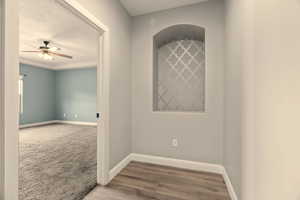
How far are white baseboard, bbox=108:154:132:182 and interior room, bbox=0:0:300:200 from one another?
26mm

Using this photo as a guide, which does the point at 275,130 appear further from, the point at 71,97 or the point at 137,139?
the point at 71,97

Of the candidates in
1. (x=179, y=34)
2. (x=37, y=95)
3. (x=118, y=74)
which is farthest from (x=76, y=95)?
(x=179, y=34)

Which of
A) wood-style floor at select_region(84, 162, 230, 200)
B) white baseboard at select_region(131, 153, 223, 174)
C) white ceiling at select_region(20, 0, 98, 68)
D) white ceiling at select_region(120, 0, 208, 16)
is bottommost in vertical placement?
wood-style floor at select_region(84, 162, 230, 200)

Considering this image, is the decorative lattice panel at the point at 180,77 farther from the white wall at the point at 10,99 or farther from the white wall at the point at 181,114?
the white wall at the point at 10,99

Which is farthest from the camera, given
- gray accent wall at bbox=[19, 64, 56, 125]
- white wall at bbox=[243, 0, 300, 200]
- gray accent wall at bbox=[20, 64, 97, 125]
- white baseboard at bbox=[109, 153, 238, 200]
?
gray accent wall at bbox=[20, 64, 97, 125]

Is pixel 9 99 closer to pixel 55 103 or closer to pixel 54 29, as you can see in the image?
pixel 54 29

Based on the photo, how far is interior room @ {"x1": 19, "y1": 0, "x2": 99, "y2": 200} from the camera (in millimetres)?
1800

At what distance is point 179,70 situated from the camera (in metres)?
2.62

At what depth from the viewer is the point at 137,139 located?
2438 millimetres

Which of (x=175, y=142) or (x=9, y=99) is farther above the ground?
(x=9, y=99)

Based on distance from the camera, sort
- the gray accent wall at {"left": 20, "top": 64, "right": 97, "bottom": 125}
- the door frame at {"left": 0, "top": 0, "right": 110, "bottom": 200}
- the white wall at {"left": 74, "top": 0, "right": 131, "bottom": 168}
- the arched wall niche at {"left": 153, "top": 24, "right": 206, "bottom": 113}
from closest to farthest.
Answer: the door frame at {"left": 0, "top": 0, "right": 110, "bottom": 200} → the white wall at {"left": 74, "top": 0, "right": 131, "bottom": 168} → the arched wall niche at {"left": 153, "top": 24, "right": 206, "bottom": 113} → the gray accent wall at {"left": 20, "top": 64, "right": 97, "bottom": 125}

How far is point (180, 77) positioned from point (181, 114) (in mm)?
837

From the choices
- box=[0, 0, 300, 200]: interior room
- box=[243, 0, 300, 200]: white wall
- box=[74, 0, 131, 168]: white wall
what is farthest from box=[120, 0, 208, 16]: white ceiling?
box=[243, 0, 300, 200]: white wall

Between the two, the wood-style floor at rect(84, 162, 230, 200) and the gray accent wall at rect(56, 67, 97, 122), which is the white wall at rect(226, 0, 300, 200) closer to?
the wood-style floor at rect(84, 162, 230, 200)
